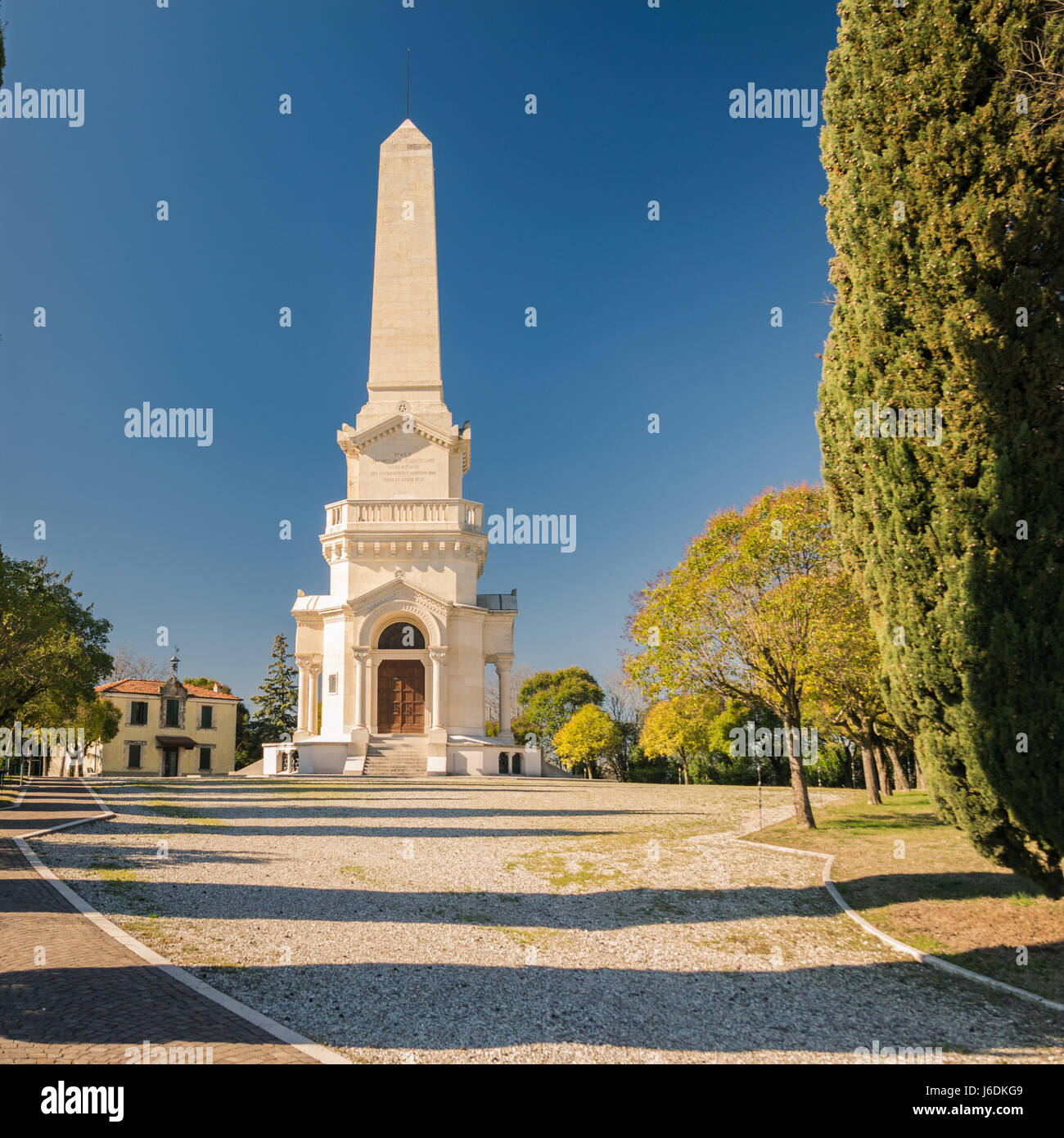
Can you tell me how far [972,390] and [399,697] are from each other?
94.5 ft

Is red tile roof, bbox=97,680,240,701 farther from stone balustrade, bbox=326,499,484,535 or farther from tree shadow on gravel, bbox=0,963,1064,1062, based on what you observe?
tree shadow on gravel, bbox=0,963,1064,1062

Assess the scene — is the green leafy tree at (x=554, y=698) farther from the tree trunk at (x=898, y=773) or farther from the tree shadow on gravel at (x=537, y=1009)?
the tree shadow on gravel at (x=537, y=1009)

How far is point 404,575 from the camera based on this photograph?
34.9 meters

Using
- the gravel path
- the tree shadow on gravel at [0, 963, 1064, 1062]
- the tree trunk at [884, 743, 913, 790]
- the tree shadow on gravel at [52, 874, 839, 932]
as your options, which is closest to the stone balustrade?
the tree trunk at [884, 743, 913, 790]

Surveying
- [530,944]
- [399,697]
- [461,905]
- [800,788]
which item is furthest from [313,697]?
[530,944]

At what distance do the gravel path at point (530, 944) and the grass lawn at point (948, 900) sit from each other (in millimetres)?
533

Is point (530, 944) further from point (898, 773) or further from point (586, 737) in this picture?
point (586, 737)

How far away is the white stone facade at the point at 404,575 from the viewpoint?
3284 centimetres

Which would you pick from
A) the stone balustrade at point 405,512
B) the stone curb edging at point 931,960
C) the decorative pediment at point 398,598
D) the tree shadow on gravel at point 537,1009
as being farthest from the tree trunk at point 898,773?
the tree shadow on gravel at point 537,1009

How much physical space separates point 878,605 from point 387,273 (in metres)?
34.1

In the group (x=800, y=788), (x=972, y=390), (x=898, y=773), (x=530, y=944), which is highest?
(x=972, y=390)

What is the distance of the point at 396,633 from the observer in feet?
114

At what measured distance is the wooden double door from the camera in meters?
33.9

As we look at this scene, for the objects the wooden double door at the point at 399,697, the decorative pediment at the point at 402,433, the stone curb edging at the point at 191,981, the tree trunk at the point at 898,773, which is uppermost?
the decorative pediment at the point at 402,433
